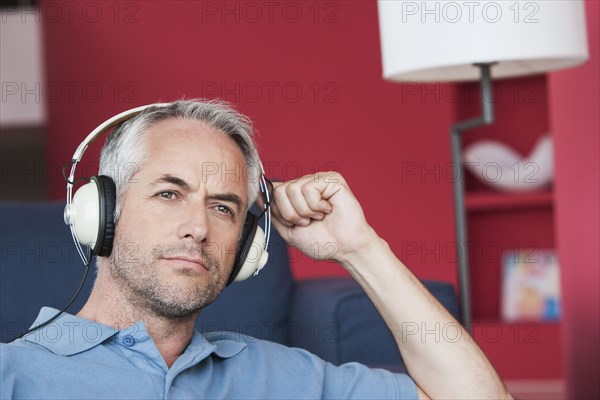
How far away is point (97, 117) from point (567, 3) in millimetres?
2705

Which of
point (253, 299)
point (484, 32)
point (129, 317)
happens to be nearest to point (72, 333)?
point (129, 317)

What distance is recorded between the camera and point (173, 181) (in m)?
1.52

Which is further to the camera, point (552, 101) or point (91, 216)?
point (552, 101)

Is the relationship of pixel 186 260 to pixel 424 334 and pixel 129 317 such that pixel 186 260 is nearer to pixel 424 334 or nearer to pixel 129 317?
pixel 129 317

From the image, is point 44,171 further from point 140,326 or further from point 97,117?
point 140,326

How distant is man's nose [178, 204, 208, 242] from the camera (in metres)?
1.48

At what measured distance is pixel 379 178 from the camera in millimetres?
4320

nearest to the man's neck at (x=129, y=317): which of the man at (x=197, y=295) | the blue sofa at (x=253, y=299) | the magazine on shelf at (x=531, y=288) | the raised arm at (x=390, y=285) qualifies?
the man at (x=197, y=295)

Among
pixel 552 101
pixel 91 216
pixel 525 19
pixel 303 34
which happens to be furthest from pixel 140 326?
pixel 303 34

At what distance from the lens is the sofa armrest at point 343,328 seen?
206cm

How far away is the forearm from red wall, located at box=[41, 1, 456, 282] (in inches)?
101

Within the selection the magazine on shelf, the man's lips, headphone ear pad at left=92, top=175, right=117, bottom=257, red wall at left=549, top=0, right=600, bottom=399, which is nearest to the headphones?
headphone ear pad at left=92, top=175, right=117, bottom=257

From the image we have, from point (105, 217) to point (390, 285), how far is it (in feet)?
1.67

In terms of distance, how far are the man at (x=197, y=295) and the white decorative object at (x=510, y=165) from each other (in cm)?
254
